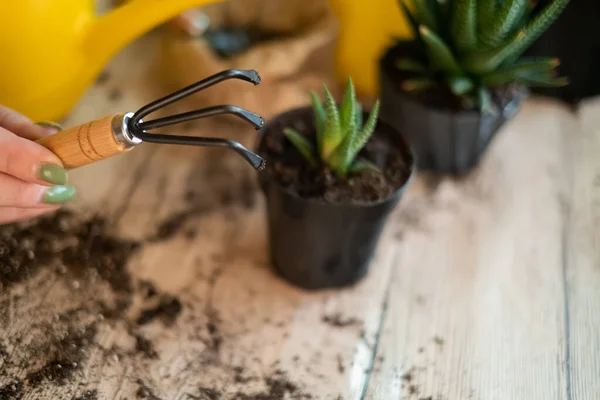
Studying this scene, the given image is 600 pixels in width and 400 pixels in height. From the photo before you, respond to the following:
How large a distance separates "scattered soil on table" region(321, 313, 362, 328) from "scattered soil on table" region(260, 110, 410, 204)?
0.12m

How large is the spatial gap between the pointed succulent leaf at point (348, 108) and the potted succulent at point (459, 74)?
0.12 meters

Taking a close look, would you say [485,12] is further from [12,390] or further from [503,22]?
[12,390]

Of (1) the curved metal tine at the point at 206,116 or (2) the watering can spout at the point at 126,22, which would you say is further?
(2) the watering can spout at the point at 126,22

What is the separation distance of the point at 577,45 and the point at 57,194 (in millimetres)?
577

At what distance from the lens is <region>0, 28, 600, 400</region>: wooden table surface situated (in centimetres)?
50

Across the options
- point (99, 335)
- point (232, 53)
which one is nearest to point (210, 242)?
point (99, 335)

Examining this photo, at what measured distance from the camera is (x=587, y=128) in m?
0.72

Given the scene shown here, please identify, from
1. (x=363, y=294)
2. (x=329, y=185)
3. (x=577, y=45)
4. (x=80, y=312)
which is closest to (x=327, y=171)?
(x=329, y=185)

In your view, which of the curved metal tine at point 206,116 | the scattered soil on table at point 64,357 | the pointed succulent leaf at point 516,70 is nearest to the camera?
the curved metal tine at point 206,116

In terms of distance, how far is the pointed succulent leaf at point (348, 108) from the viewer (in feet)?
1.55

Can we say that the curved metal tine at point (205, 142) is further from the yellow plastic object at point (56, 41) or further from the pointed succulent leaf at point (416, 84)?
the pointed succulent leaf at point (416, 84)

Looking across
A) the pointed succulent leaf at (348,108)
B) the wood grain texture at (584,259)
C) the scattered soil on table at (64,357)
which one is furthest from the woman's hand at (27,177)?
the wood grain texture at (584,259)

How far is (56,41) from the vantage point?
0.53 metres

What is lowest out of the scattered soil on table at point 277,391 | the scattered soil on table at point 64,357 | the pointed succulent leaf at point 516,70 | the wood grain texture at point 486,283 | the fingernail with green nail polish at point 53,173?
the wood grain texture at point 486,283
